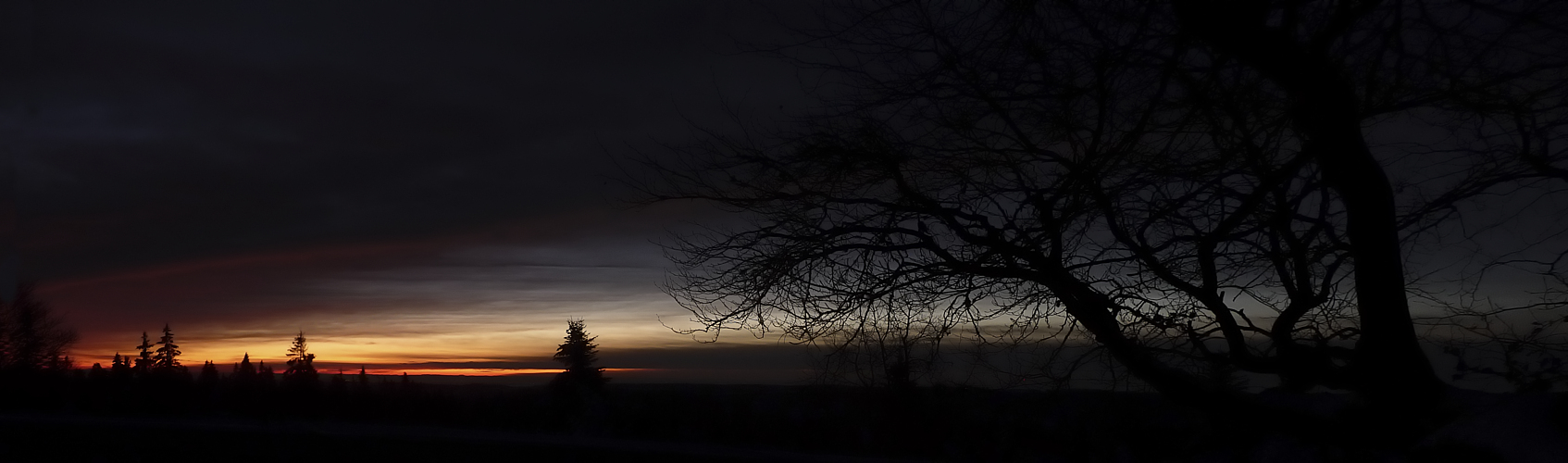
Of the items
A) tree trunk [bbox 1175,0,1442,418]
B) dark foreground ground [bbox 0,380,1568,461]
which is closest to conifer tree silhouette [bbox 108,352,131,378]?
dark foreground ground [bbox 0,380,1568,461]

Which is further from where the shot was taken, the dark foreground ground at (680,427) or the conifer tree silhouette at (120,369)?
the conifer tree silhouette at (120,369)

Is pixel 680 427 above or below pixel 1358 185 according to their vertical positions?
below

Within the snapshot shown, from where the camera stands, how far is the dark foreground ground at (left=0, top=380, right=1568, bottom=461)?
4.98 metres

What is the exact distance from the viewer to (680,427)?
32.3 ft

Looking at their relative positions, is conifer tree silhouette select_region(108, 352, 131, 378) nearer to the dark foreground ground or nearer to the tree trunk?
the dark foreground ground

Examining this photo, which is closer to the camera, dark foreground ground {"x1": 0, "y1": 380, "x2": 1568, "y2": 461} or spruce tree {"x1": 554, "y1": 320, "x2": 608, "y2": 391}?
dark foreground ground {"x1": 0, "y1": 380, "x2": 1568, "y2": 461}

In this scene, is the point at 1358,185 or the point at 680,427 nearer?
the point at 1358,185

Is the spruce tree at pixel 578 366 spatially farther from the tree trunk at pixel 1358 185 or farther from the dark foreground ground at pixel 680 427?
the tree trunk at pixel 1358 185

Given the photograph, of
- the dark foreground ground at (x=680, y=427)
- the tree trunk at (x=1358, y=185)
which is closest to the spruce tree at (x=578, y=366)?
the dark foreground ground at (x=680, y=427)

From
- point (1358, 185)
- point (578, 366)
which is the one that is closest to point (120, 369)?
point (578, 366)

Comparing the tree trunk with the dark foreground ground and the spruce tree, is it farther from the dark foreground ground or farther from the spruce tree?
the spruce tree

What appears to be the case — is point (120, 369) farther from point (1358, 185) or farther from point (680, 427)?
point (1358, 185)

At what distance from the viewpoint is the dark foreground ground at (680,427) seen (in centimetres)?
498

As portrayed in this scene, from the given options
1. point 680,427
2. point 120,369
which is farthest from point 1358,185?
point 120,369
